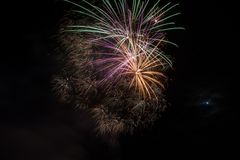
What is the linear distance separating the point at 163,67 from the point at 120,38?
9.60 ft

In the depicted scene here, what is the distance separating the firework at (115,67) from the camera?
1444cm

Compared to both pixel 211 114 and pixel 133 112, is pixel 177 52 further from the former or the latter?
pixel 133 112

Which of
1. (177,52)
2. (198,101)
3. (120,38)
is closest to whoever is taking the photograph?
(120,38)

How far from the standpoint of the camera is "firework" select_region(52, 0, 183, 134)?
47.4 feet

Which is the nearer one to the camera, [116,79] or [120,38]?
[120,38]

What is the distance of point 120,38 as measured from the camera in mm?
14406

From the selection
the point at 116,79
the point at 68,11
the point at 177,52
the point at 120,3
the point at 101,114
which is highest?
the point at 177,52

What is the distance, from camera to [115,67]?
15.3 m

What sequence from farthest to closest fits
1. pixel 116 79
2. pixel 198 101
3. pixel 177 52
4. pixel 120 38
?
pixel 198 101, pixel 177 52, pixel 116 79, pixel 120 38

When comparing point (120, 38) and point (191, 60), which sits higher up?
point (191, 60)

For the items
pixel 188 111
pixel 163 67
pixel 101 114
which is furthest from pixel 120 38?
pixel 188 111

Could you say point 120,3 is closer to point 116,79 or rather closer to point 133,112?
point 116,79

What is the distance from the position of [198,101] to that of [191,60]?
3.05 metres

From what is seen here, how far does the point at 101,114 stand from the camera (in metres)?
16.2
